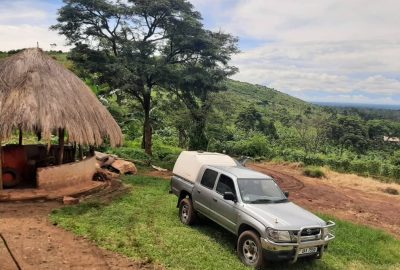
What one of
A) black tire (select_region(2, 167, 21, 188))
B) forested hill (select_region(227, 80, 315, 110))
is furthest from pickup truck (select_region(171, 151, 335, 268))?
forested hill (select_region(227, 80, 315, 110))

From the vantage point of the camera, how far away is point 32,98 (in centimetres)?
1420

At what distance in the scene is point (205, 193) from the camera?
1166cm

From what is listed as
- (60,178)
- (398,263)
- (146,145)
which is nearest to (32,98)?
(60,178)

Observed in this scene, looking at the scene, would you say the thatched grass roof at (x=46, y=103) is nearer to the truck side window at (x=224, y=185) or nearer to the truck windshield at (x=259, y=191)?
the truck side window at (x=224, y=185)

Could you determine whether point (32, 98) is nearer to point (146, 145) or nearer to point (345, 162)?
point (146, 145)

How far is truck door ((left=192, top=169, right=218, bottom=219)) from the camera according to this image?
11.4m

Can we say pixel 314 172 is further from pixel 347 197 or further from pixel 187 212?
pixel 187 212

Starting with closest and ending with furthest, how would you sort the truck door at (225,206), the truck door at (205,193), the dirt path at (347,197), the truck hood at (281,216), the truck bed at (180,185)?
the truck hood at (281,216) < the truck door at (225,206) < the truck door at (205,193) < the truck bed at (180,185) < the dirt path at (347,197)

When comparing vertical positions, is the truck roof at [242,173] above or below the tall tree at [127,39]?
below

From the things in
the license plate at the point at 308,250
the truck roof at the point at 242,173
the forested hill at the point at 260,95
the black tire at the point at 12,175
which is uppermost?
the forested hill at the point at 260,95

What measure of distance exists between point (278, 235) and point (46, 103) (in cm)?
961

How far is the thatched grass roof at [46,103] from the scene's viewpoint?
1370 cm

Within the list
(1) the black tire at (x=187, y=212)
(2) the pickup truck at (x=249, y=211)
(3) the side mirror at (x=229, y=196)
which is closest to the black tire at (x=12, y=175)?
(2) the pickup truck at (x=249, y=211)

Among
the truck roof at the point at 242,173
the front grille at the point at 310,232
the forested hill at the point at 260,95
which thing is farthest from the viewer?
the forested hill at the point at 260,95
